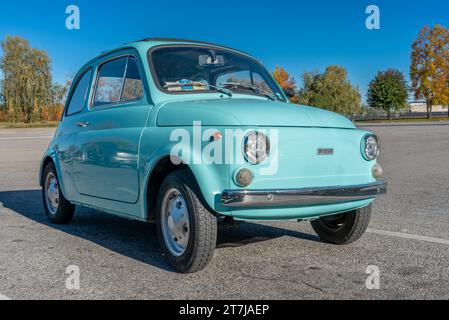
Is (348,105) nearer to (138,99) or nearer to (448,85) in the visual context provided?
(448,85)

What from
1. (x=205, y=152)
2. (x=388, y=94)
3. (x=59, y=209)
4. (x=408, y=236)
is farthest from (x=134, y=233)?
(x=388, y=94)

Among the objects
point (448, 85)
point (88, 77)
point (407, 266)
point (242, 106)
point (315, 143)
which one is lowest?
point (407, 266)

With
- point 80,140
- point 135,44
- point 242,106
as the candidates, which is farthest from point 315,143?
point 80,140

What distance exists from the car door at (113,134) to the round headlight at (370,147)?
6.15 ft

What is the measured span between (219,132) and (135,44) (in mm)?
1769

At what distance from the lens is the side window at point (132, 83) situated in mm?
4609

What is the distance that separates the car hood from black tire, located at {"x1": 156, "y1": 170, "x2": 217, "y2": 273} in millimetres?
454

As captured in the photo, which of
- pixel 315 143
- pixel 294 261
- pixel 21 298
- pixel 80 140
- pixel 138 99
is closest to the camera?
pixel 21 298

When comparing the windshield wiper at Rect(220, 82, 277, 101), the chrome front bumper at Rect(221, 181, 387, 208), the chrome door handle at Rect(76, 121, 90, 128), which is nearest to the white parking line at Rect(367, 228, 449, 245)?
the chrome front bumper at Rect(221, 181, 387, 208)

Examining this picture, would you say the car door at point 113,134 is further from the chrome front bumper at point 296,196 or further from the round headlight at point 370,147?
the round headlight at point 370,147

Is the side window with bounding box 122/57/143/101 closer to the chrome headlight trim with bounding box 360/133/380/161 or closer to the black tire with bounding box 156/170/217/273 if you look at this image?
the black tire with bounding box 156/170/217/273

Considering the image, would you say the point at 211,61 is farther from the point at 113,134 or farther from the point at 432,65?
the point at 432,65

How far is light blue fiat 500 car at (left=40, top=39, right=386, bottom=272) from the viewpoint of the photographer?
3576mm

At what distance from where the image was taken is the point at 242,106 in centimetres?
388
